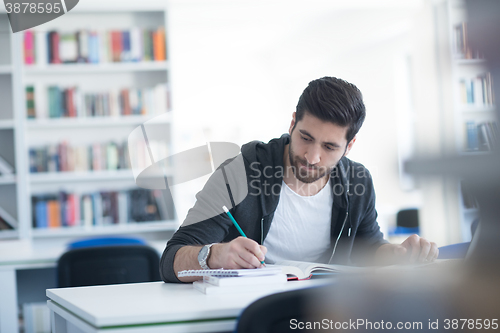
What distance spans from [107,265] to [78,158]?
1967 millimetres

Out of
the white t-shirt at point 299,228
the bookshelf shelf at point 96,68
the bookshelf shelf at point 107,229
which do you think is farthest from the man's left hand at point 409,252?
the bookshelf shelf at point 96,68

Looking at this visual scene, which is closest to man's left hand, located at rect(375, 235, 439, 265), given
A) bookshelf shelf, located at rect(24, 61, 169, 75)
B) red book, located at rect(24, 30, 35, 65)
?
bookshelf shelf, located at rect(24, 61, 169, 75)

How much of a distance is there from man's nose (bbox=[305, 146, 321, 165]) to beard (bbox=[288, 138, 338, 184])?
0.6 inches

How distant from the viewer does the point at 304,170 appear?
57.3 inches

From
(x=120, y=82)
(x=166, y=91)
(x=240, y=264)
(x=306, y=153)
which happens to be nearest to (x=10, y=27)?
(x=120, y=82)

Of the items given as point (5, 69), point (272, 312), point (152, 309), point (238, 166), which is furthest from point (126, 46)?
point (272, 312)

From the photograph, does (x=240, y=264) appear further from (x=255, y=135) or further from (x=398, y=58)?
(x=255, y=135)

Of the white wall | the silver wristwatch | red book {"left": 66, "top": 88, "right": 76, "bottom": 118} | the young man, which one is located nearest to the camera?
the silver wristwatch

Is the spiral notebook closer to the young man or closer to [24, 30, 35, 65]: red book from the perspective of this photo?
the young man

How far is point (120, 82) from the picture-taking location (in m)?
3.75

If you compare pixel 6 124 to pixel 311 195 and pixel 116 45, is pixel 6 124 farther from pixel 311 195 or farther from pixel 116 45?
pixel 311 195

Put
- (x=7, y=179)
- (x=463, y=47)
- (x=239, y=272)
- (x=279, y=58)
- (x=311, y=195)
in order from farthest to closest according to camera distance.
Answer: (x=279, y=58) → (x=7, y=179) → (x=311, y=195) → (x=239, y=272) → (x=463, y=47)

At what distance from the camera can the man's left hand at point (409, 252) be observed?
1.16 m

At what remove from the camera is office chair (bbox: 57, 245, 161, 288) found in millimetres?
1758
